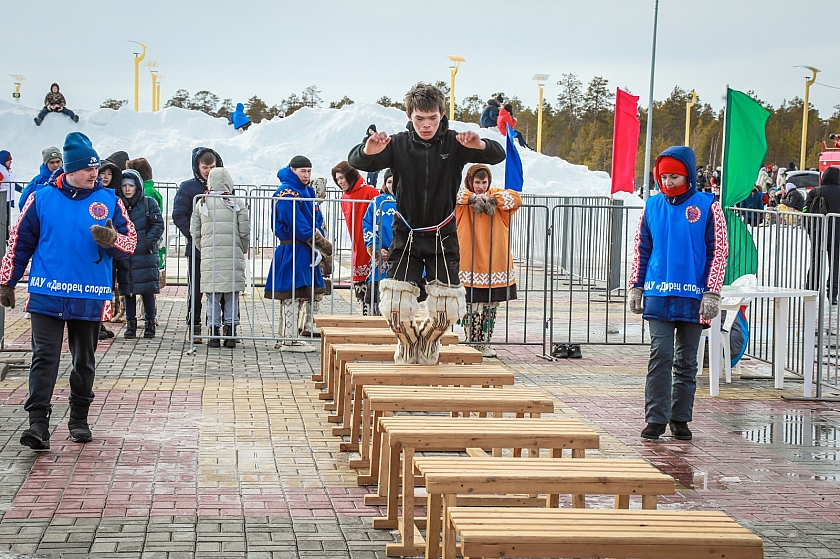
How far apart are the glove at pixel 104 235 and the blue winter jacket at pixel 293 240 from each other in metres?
4.31

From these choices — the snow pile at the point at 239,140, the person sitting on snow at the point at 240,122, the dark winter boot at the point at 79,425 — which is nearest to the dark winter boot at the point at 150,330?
the dark winter boot at the point at 79,425

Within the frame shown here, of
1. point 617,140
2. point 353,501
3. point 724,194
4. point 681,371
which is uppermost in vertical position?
point 617,140

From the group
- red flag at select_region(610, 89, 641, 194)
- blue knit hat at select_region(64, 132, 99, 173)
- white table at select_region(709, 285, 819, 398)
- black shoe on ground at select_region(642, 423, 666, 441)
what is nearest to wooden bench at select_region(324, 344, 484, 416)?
black shoe on ground at select_region(642, 423, 666, 441)

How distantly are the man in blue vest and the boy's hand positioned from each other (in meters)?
1.63

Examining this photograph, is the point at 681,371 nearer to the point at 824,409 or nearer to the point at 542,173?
the point at 824,409

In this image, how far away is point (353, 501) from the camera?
18.5ft

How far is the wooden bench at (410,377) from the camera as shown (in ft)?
21.0

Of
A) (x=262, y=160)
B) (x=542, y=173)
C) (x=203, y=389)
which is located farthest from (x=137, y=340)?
(x=542, y=173)

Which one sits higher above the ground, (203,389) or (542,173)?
(542,173)

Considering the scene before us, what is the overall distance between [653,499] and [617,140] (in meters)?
11.7

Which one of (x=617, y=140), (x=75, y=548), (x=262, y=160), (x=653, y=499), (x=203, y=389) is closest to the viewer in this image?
(x=653, y=499)

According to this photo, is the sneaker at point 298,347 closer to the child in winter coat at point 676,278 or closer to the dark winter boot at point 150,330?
the dark winter boot at point 150,330

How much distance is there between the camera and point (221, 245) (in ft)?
35.7

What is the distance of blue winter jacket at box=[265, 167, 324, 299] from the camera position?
1082 cm
